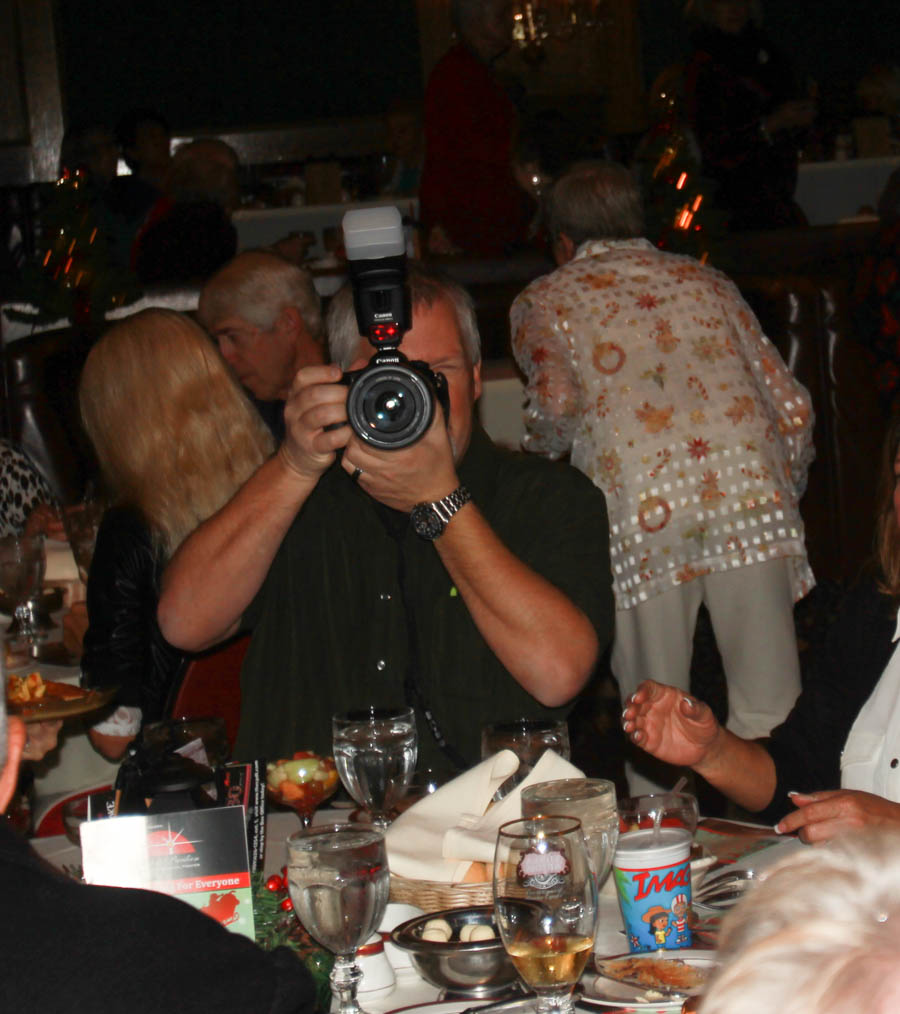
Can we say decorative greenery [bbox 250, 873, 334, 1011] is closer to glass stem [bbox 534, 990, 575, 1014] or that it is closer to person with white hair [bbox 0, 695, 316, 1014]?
glass stem [bbox 534, 990, 575, 1014]

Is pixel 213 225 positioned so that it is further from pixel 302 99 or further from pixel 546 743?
pixel 302 99

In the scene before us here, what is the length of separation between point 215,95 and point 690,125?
5537 mm

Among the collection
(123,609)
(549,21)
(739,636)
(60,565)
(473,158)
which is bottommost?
(739,636)

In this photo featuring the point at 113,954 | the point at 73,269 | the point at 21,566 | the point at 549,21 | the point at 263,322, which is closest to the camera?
the point at 113,954

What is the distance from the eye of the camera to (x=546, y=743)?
4.98ft

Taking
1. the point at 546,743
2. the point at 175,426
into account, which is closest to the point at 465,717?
the point at 546,743

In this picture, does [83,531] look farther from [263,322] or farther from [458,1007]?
[458,1007]

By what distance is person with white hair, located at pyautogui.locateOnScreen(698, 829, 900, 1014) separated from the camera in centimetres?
53

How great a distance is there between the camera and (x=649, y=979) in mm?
1168

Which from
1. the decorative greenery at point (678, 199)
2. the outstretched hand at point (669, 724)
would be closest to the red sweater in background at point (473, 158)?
the decorative greenery at point (678, 199)

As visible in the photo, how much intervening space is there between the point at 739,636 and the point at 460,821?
204cm

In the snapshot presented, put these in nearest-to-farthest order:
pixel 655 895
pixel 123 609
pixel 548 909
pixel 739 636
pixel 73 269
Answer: pixel 548 909 → pixel 655 895 → pixel 123 609 → pixel 739 636 → pixel 73 269

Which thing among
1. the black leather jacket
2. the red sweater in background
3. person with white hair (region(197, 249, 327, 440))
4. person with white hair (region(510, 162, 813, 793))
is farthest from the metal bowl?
the red sweater in background

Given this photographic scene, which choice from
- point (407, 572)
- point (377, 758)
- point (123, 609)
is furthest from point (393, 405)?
point (123, 609)
